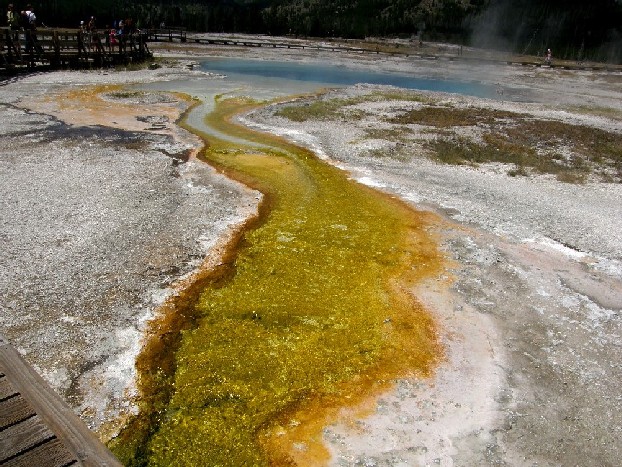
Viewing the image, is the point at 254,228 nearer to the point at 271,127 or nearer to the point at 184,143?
the point at 184,143

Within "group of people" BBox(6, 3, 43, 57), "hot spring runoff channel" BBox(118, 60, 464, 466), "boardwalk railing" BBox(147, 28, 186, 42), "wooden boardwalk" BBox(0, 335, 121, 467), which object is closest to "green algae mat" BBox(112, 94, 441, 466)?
"hot spring runoff channel" BBox(118, 60, 464, 466)

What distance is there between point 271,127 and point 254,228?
9190 millimetres

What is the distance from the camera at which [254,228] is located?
28.5 feet

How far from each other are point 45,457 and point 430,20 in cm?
13065

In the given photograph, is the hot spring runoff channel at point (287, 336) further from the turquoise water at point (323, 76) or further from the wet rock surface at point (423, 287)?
the turquoise water at point (323, 76)

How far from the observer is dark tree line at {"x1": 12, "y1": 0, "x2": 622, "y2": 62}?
8362cm

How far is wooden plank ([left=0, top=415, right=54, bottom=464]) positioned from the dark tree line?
254 ft

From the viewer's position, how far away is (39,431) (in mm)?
2805

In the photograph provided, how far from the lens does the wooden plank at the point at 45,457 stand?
103 inches

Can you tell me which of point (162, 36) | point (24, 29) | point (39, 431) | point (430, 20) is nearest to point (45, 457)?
point (39, 431)

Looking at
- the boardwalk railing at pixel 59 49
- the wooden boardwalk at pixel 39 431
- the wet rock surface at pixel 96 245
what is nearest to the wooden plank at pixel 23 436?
the wooden boardwalk at pixel 39 431

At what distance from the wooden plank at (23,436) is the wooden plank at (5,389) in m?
0.26

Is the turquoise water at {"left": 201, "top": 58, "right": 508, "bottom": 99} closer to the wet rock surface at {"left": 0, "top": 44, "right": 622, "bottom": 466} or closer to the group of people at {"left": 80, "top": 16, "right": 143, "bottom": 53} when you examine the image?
the group of people at {"left": 80, "top": 16, "right": 143, "bottom": 53}

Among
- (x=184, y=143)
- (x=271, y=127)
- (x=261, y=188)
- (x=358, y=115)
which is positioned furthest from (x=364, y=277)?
(x=358, y=115)
